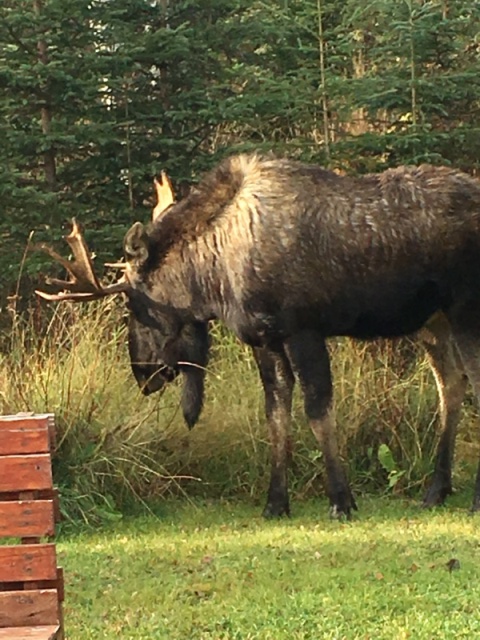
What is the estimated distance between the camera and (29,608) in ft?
15.0

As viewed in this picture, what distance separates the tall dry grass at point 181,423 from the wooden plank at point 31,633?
4.40 metres

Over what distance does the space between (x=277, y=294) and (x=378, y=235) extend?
93 cm

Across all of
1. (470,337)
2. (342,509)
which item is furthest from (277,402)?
(470,337)

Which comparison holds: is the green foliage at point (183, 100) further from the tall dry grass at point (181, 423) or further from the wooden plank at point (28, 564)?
the wooden plank at point (28, 564)

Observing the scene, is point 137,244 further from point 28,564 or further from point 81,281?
point 28,564

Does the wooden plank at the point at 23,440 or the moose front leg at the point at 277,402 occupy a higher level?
the wooden plank at the point at 23,440

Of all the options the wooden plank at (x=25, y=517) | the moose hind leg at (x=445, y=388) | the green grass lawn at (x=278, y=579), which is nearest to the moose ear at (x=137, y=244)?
the green grass lawn at (x=278, y=579)

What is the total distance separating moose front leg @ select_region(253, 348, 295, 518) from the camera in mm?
9352

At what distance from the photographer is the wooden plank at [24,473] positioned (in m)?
4.65

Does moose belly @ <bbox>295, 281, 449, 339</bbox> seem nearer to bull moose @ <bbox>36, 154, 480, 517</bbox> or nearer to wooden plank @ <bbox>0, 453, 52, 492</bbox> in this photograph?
bull moose @ <bbox>36, 154, 480, 517</bbox>

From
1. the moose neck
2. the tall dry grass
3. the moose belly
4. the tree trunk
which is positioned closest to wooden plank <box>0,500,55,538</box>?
the tall dry grass

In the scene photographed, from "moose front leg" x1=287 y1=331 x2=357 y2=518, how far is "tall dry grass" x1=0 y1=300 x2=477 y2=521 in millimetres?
954

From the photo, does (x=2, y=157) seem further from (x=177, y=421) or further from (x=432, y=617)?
(x=432, y=617)

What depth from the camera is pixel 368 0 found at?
13.7 metres
